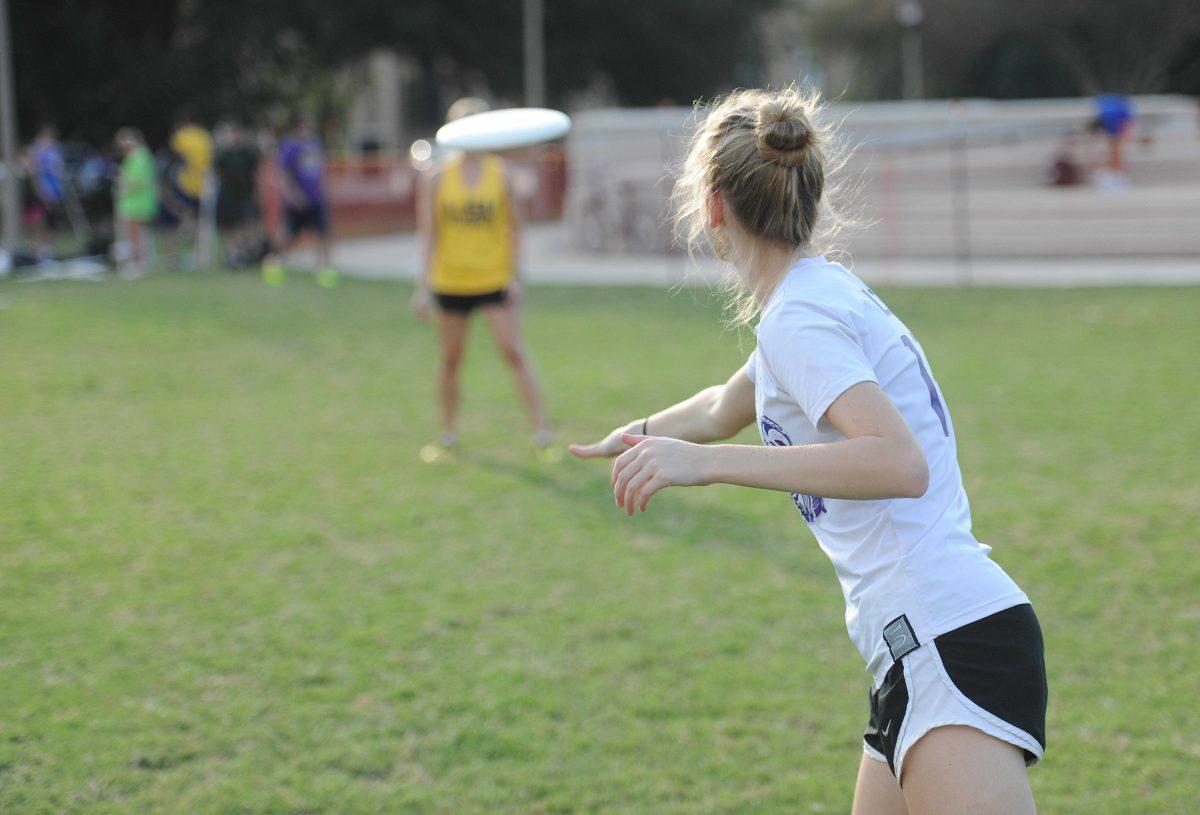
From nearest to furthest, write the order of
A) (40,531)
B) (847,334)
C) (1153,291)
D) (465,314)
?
(847,334)
(40,531)
(465,314)
(1153,291)

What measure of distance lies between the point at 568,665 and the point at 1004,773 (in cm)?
262

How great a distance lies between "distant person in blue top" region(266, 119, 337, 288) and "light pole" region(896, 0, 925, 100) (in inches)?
1357

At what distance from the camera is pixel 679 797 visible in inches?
145

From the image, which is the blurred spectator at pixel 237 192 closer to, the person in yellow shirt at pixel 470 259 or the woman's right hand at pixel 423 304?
the woman's right hand at pixel 423 304

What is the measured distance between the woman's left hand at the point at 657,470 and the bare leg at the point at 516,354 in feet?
18.9

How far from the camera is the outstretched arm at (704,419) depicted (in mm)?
2748

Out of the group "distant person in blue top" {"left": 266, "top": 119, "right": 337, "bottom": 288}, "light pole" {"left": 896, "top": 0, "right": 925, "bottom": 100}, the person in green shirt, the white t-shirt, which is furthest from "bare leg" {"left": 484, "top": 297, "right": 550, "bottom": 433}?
"light pole" {"left": 896, "top": 0, "right": 925, "bottom": 100}

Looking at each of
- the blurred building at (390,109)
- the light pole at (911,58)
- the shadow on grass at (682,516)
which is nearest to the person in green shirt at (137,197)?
the shadow on grass at (682,516)

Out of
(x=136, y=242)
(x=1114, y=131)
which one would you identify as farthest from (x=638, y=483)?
(x=1114, y=131)

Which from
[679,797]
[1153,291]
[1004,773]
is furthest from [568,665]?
[1153,291]

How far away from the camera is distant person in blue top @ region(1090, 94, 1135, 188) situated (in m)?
20.1

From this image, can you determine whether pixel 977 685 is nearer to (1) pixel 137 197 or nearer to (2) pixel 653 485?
(2) pixel 653 485

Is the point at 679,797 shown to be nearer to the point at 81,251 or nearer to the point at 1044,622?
the point at 1044,622

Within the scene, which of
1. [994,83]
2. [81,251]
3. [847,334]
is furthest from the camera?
[994,83]
